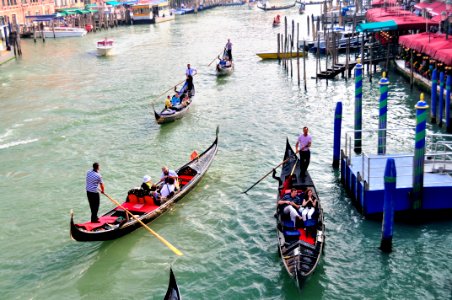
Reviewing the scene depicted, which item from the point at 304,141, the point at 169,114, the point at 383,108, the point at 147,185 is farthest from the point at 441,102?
the point at 147,185

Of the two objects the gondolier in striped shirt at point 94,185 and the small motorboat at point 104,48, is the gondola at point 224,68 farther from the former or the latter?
the gondolier in striped shirt at point 94,185

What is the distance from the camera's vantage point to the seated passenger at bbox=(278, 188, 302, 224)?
9.74 metres

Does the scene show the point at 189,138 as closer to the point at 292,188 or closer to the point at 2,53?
the point at 292,188

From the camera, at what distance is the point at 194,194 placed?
12867 mm

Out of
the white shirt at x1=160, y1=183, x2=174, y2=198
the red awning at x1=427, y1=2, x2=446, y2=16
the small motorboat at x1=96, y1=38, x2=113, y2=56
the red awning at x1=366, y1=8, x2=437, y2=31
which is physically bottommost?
the white shirt at x1=160, y1=183, x2=174, y2=198

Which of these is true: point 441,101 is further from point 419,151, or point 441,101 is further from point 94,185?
point 94,185

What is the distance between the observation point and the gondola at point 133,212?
10016 millimetres

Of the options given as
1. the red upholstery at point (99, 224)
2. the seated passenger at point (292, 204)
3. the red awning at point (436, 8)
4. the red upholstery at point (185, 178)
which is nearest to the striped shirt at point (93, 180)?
the red upholstery at point (99, 224)

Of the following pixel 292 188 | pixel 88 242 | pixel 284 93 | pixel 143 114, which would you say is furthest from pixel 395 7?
pixel 88 242

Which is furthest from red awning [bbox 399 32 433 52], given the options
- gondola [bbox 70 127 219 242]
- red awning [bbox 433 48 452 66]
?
gondola [bbox 70 127 219 242]

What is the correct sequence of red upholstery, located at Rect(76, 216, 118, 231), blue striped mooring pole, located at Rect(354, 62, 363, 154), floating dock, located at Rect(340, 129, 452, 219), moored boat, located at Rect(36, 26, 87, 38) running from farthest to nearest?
moored boat, located at Rect(36, 26, 87, 38) < blue striped mooring pole, located at Rect(354, 62, 363, 154) < floating dock, located at Rect(340, 129, 452, 219) < red upholstery, located at Rect(76, 216, 118, 231)

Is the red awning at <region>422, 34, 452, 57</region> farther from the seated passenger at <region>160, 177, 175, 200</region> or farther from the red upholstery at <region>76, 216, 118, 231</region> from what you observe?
the red upholstery at <region>76, 216, 118, 231</region>

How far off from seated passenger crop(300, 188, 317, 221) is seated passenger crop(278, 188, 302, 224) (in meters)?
0.11

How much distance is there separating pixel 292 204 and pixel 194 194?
11.3ft
